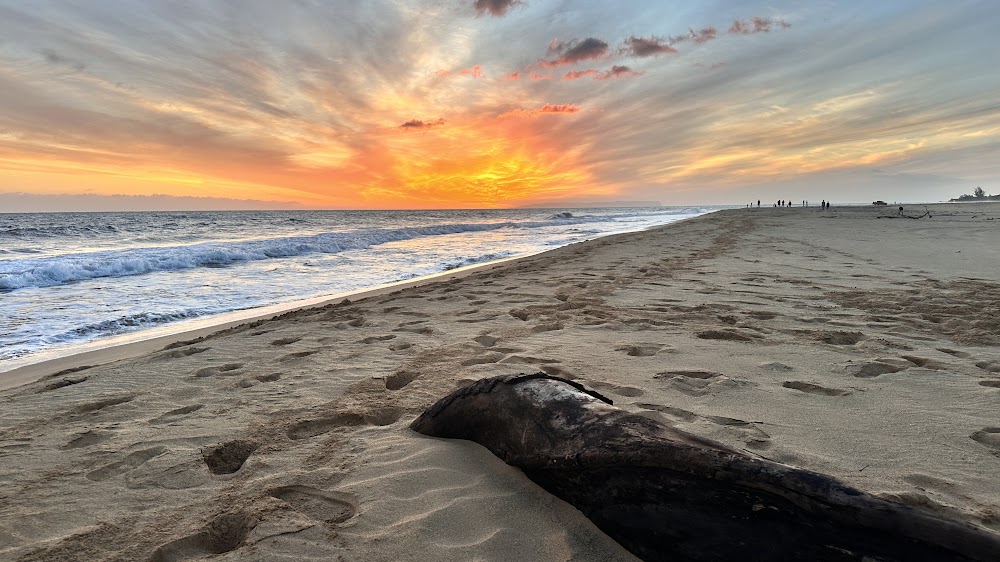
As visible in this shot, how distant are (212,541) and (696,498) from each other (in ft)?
6.44

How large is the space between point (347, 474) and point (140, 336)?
19.9ft

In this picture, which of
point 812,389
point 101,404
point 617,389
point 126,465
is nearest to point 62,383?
point 101,404

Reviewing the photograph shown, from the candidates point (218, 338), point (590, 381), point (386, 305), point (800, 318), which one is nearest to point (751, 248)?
point (800, 318)

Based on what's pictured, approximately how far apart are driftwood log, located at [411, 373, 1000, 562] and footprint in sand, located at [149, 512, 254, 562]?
1.23 metres

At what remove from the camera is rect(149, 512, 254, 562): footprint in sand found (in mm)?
1905

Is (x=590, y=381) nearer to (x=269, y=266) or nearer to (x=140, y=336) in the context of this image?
(x=140, y=336)

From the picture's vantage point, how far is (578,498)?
79.3 inches

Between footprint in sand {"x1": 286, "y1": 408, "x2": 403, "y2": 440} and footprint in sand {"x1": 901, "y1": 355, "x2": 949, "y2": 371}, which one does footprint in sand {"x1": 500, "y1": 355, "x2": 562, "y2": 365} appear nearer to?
footprint in sand {"x1": 286, "y1": 408, "x2": 403, "y2": 440}

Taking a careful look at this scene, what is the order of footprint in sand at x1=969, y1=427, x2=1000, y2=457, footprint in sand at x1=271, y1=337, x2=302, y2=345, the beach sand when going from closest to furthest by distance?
the beach sand, footprint in sand at x1=969, y1=427, x2=1000, y2=457, footprint in sand at x1=271, y1=337, x2=302, y2=345

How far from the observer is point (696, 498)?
1.64m

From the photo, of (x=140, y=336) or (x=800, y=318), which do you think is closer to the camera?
(x=800, y=318)

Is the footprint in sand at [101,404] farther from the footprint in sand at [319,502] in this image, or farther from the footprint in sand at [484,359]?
the footprint in sand at [484,359]

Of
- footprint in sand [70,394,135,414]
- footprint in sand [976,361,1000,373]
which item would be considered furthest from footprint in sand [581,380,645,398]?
footprint in sand [70,394,135,414]

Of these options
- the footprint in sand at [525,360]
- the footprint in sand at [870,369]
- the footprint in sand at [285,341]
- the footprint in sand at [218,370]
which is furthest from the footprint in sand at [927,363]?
the footprint in sand at [285,341]
